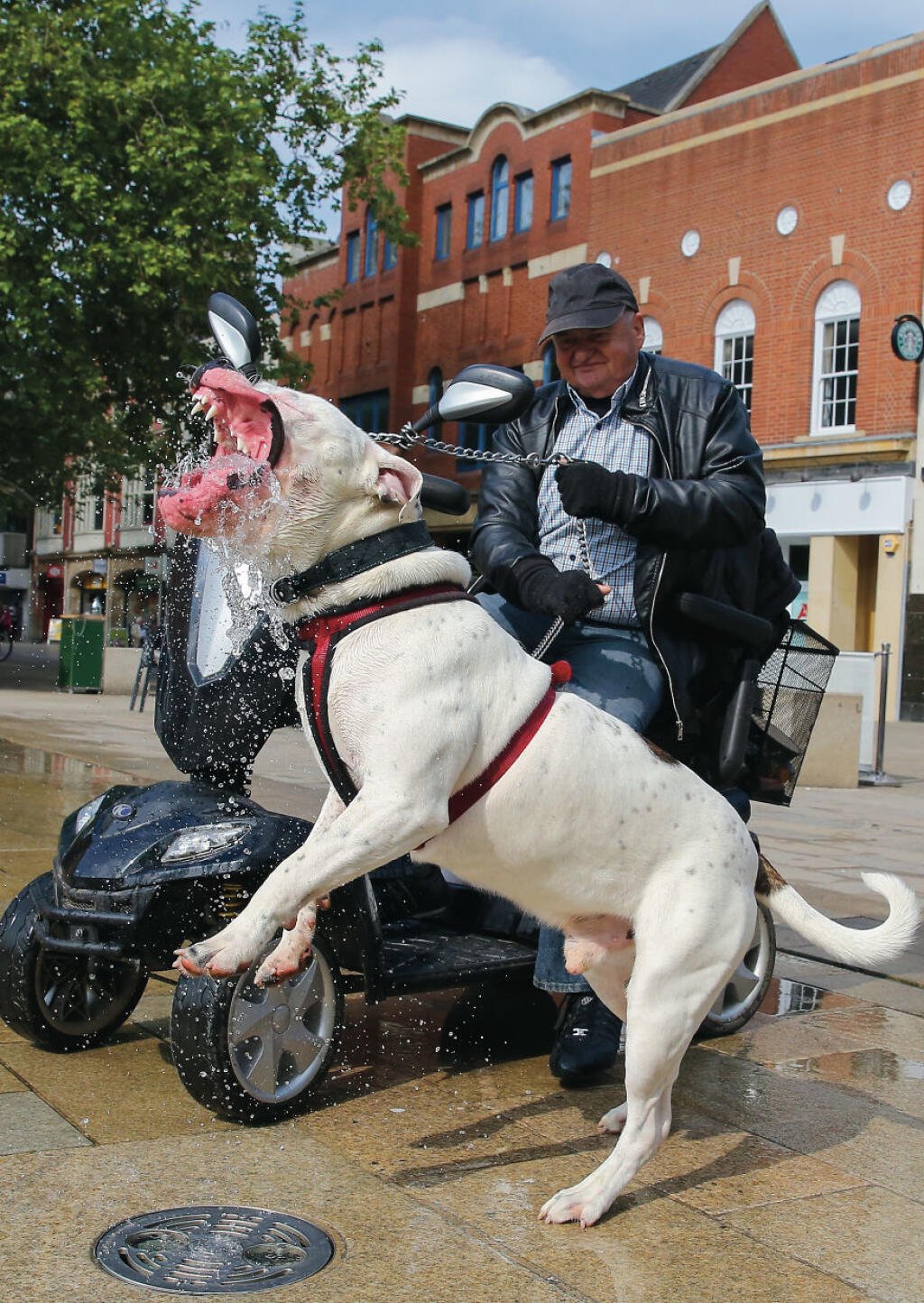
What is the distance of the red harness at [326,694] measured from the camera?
9.16 feet

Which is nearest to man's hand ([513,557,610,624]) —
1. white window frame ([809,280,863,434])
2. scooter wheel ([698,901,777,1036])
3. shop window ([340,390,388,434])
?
scooter wheel ([698,901,777,1036])

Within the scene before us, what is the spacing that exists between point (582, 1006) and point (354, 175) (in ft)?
81.9

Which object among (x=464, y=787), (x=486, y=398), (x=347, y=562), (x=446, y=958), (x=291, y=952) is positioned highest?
(x=486, y=398)

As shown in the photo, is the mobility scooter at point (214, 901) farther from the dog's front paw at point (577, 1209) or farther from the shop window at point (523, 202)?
the shop window at point (523, 202)

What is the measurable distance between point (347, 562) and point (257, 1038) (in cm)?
131

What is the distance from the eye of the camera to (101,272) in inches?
888

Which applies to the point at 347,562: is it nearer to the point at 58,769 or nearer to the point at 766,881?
the point at 766,881

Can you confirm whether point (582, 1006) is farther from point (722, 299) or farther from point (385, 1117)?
point (722, 299)

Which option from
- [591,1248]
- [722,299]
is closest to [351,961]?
[591,1248]

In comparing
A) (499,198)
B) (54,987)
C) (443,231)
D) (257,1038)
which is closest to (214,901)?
(257,1038)

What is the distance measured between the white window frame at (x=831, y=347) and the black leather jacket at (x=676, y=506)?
69.0ft

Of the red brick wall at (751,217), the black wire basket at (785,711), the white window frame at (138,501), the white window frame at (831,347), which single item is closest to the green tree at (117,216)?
the white window frame at (138,501)

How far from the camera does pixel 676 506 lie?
373cm

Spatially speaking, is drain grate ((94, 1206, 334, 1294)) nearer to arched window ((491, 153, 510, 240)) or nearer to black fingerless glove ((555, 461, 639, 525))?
black fingerless glove ((555, 461, 639, 525))
